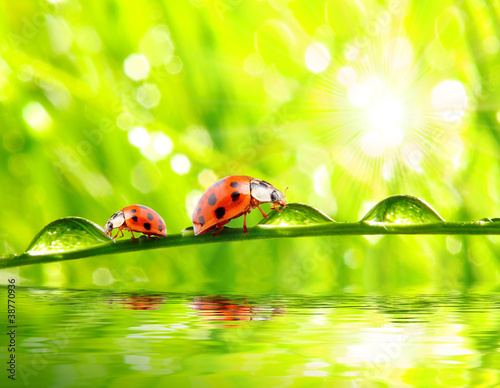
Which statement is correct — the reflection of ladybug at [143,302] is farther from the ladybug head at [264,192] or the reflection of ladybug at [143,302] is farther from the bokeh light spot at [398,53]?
the bokeh light spot at [398,53]

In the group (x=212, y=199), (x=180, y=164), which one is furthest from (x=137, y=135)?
(x=212, y=199)

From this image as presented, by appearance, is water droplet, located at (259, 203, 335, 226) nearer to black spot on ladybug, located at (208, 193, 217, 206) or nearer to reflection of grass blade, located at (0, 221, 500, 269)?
reflection of grass blade, located at (0, 221, 500, 269)

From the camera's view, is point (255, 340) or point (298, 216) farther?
point (298, 216)

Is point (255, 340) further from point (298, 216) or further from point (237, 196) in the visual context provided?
point (237, 196)

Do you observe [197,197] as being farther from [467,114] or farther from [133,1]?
[467,114]

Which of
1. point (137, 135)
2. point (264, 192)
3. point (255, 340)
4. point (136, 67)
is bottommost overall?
point (255, 340)

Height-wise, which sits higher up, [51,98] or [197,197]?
[51,98]

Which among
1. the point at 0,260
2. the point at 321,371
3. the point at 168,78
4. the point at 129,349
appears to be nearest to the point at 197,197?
the point at 168,78
